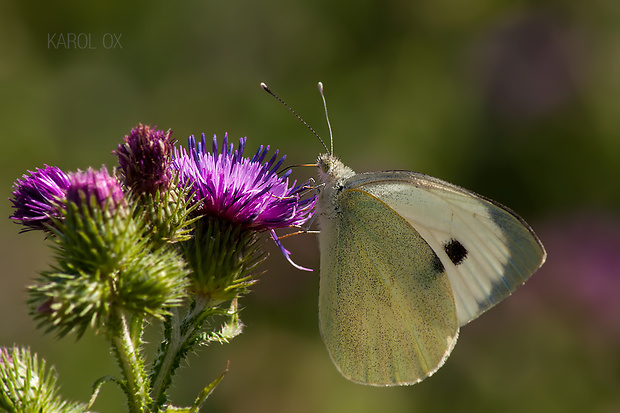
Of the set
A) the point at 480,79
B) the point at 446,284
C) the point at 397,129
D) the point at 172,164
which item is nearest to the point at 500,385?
the point at 446,284

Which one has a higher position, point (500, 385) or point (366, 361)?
point (366, 361)

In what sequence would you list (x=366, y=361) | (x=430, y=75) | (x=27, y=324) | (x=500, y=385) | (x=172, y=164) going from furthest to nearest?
(x=430, y=75) → (x=500, y=385) → (x=27, y=324) → (x=366, y=361) → (x=172, y=164)

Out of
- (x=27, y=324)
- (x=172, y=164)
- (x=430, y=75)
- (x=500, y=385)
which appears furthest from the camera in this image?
(x=430, y=75)

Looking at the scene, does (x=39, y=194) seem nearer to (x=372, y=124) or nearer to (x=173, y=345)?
(x=173, y=345)

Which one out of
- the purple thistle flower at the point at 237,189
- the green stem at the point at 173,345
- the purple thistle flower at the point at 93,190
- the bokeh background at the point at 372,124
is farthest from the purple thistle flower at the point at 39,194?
the bokeh background at the point at 372,124

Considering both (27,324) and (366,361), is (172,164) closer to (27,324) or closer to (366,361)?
(366,361)

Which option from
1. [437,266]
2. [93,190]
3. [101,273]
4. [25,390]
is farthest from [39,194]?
[437,266]

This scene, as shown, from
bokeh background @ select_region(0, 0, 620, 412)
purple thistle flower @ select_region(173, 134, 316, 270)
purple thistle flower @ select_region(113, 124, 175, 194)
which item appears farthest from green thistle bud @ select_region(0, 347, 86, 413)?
bokeh background @ select_region(0, 0, 620, 412)
